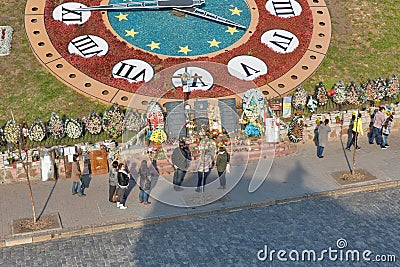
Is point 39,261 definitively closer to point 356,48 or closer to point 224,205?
point 224,205

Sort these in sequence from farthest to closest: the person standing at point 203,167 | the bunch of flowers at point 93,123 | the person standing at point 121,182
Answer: the bunch of flowers at point 93,123
the person standing at point 203,167
the person standing at point 121,182

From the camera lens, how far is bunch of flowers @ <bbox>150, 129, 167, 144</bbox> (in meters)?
32.2

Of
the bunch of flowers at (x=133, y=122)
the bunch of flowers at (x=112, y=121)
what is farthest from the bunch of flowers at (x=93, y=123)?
the bunch of flowers at (x=133, y=122)

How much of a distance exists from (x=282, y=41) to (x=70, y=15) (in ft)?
35.0

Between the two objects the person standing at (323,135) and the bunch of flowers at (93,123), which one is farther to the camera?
the person standing at (323,135)

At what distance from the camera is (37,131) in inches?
1243

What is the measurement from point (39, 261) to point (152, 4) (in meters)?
18.1

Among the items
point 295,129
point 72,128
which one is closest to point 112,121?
point 72,128

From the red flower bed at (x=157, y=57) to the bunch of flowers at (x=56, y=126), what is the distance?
13.6ft

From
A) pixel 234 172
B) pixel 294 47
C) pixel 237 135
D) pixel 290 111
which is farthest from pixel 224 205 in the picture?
pixel 294 47

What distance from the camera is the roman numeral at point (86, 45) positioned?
36.7m

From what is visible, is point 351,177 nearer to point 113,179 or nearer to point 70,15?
point 113,179

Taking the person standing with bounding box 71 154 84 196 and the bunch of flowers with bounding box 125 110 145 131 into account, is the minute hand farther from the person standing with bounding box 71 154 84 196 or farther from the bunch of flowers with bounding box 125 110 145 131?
the person standing with bounding box 71 154 84 196

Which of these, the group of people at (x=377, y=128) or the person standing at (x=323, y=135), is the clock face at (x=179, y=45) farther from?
the group of people at (x=377, y=128)
